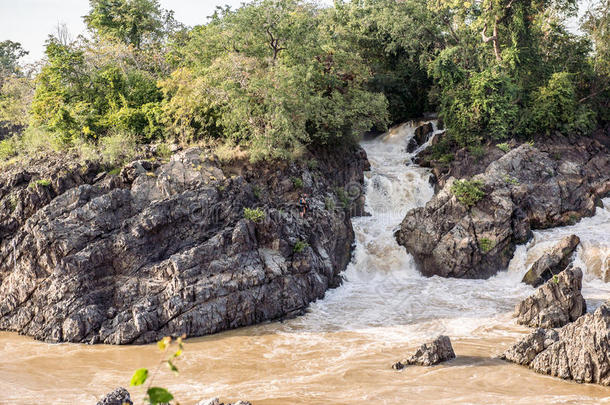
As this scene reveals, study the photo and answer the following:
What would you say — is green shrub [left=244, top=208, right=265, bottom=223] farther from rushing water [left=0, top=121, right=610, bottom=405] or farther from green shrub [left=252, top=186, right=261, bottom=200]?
rushing water [left=0, top=121, right=610, bottom=405]

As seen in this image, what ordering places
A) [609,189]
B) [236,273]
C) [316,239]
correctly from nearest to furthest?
1. [236,273]
2. [316,239]
3. [609,189]

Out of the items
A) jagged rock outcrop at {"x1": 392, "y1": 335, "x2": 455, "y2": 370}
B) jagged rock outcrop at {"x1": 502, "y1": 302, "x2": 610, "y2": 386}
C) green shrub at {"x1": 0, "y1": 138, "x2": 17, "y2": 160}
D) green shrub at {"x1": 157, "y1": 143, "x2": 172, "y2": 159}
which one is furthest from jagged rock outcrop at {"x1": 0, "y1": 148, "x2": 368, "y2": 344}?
jagged rock outcrop at {"x1": 502, "y1": 302, "x2": 610, "y2": 386}

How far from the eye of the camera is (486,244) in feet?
68.2

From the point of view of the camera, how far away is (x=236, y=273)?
16.7m

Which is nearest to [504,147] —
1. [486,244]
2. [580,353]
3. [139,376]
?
[486,244]

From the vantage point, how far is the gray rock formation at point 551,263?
19234mm

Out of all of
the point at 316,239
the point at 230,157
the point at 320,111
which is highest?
the point at 320,111

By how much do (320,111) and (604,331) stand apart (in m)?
13.8

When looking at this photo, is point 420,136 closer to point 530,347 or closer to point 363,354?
point 363,354

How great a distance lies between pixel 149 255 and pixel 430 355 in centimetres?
941

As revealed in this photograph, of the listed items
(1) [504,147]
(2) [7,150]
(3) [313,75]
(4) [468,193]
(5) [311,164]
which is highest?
(3) [313,75]

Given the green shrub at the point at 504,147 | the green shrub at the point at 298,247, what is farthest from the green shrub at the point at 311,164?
the green shrub at the point at 504,147

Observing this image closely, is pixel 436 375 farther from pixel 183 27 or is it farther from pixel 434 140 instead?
pixel 183 27

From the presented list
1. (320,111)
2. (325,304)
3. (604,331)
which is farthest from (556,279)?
(320,111)
